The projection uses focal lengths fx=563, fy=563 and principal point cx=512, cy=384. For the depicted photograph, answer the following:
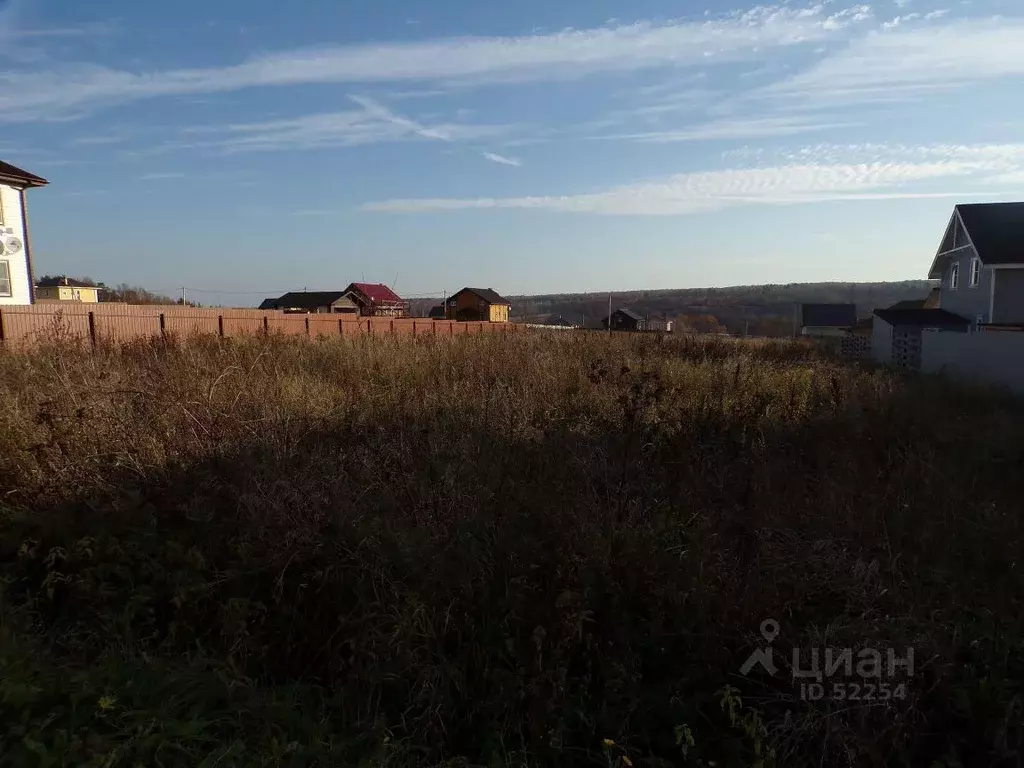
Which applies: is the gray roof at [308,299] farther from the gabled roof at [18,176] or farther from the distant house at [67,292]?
the gabled roof at [18,176]

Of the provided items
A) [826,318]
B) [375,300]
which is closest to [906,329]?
[826,318]

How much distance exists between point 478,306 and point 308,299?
1740cm

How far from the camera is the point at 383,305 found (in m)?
49.3

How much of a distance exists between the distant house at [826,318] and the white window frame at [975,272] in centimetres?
3746

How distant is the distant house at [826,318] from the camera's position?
55.6m

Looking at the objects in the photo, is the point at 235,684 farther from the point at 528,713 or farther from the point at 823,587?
the point at 823,587

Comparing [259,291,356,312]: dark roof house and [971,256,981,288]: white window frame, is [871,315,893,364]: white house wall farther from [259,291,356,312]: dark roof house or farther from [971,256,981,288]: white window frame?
[259,291,356,312]: dark roof house

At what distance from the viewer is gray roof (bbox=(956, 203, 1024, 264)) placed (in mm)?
17844

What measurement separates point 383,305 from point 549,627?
4870 cm

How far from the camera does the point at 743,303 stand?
103750 mm

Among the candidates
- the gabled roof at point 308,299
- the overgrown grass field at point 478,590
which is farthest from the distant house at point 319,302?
the overgrown grass field at point 478,590

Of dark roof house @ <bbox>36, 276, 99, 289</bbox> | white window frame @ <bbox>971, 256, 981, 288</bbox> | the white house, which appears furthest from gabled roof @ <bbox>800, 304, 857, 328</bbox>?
dark roof house @ <bbox>36, 276, 99, 289</bbox>

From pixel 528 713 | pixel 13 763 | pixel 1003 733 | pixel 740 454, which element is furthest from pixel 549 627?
pixel 740 454

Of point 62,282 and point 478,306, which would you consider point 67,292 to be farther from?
point 478,306
